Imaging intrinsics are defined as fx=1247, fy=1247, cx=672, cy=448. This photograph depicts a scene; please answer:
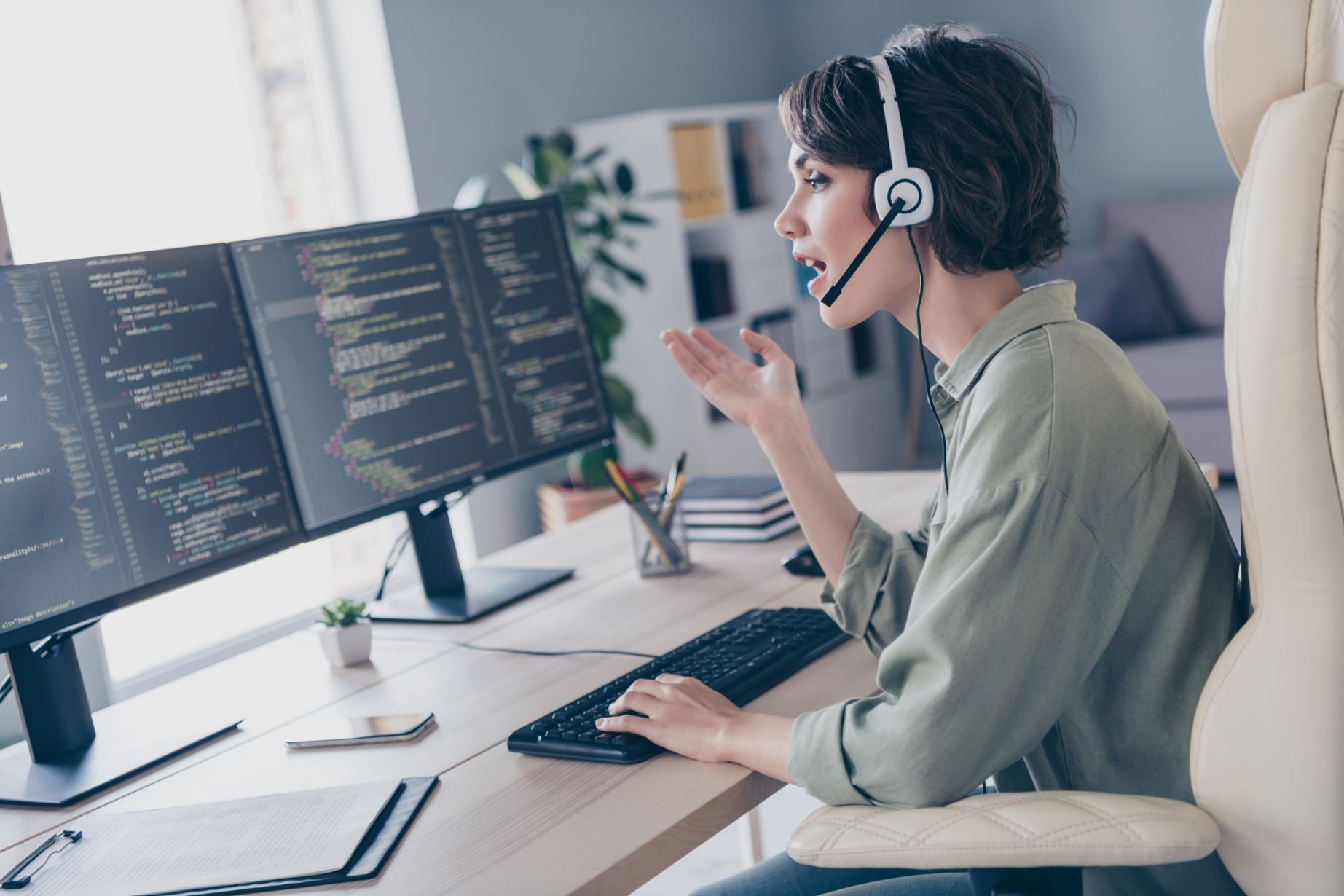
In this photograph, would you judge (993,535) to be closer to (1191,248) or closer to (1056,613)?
(1056,613)

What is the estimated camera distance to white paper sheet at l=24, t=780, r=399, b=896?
0.91 metres

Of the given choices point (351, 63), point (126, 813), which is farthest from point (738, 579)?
point (351, 63)

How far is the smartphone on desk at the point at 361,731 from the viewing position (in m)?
1.15

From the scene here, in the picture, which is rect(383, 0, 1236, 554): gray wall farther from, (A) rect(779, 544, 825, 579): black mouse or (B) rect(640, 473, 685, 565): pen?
(A) rect(779, 544, 825, 579): black mouse

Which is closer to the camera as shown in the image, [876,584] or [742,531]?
[876,584]

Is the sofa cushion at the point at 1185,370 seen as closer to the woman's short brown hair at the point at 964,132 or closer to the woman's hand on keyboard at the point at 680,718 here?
the woman's short brown hair at the point at 964,132

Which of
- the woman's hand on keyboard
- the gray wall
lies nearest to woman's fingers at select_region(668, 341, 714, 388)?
the woman's hand on keyboard

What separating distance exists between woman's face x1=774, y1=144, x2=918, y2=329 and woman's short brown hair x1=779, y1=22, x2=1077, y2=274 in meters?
0.02

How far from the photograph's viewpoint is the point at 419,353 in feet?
5.06

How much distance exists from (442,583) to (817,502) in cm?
55

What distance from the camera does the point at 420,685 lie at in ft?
4.24

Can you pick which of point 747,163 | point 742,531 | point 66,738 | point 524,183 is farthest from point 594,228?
point 66,738

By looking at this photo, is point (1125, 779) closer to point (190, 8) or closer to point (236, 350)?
point (236, 350)

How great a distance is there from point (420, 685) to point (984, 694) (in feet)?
2.12
